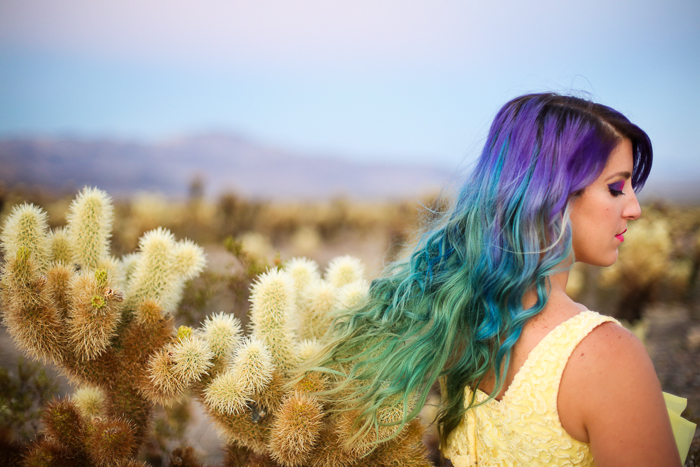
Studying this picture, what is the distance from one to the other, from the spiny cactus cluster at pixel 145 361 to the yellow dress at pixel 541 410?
0.98 feet

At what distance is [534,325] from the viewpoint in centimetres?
127

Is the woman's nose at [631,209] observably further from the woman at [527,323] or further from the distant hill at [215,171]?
the distant hill at [215,171]

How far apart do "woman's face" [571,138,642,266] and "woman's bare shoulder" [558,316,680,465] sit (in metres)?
0.32

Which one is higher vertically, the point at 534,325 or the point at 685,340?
the point at 534,325

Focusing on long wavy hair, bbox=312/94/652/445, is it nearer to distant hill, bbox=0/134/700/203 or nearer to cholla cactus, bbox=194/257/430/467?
cholla cactus, bbox=194/257/430/467

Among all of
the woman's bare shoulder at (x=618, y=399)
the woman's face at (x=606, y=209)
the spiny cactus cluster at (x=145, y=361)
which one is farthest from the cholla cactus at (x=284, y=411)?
the woman's face at (x=606, y=209)

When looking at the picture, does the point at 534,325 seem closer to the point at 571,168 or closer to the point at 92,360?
the point at 571,168

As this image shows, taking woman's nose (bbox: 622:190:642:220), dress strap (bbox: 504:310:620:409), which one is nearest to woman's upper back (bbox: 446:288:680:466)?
dress strap (bbox: 504:310:620:409)

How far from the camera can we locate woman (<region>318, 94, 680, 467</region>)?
110cm

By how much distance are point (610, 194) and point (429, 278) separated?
68 centimetres

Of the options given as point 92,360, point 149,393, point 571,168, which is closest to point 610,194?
point 571,168

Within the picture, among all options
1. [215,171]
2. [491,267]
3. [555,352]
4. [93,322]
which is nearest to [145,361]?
[93,322]

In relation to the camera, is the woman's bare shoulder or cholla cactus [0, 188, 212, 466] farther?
cholla cactus [0, 188, 212, 466]

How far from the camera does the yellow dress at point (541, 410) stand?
1.14m
